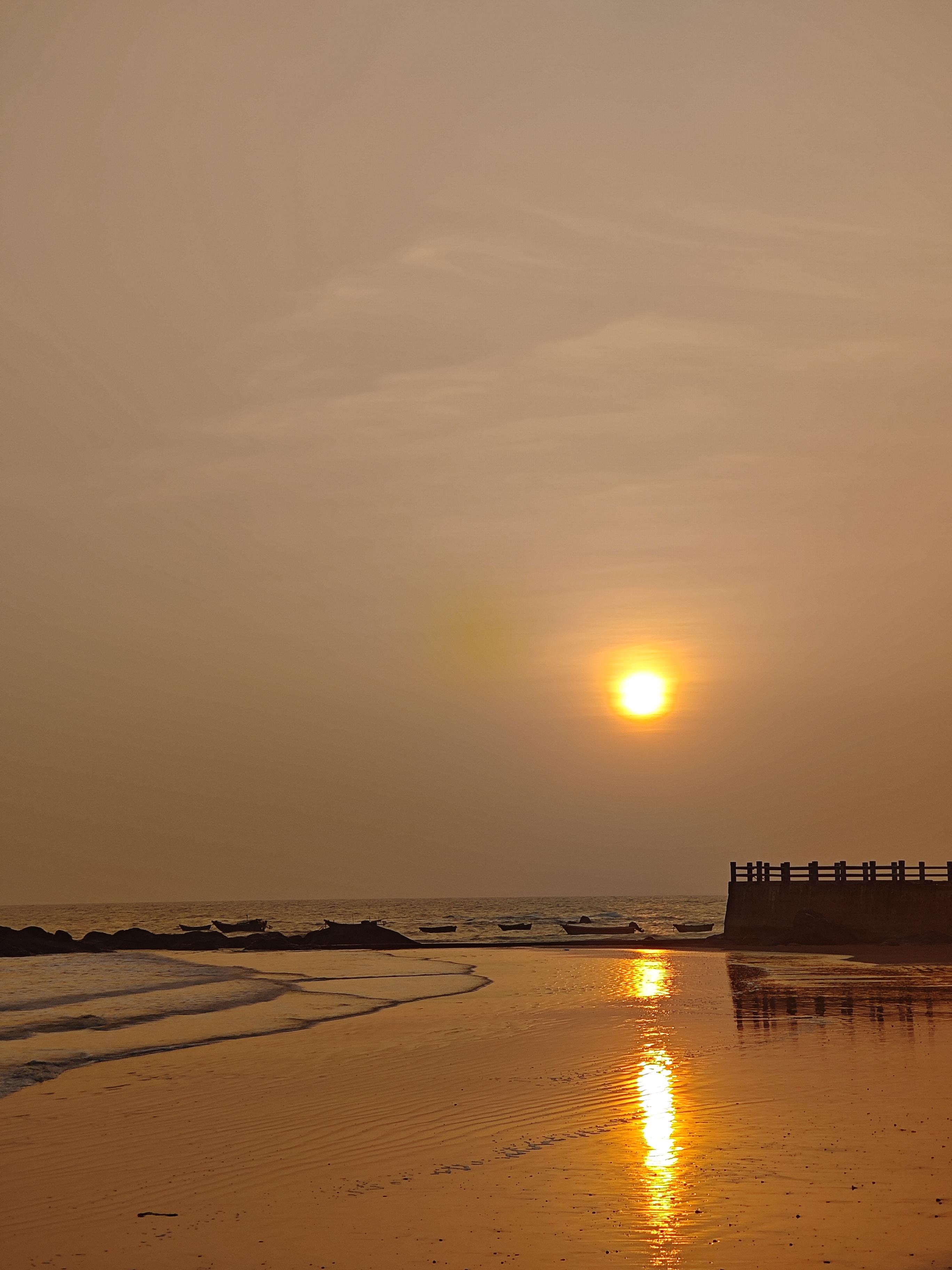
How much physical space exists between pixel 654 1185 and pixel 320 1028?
48.3 ft

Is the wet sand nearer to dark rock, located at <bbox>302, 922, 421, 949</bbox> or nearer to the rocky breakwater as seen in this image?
the rocky breakwater

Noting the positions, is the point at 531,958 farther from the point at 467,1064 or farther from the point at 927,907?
the point at 467,1064

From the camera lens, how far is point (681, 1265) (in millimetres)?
8164

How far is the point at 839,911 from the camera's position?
53.5 metres

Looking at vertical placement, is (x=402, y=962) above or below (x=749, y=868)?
below

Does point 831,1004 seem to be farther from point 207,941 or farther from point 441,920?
point 441,920

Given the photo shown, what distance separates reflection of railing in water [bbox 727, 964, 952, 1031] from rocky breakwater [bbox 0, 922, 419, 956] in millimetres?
37609

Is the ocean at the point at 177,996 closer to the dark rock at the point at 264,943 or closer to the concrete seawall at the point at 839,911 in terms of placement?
the dark rock at the point at 264,943

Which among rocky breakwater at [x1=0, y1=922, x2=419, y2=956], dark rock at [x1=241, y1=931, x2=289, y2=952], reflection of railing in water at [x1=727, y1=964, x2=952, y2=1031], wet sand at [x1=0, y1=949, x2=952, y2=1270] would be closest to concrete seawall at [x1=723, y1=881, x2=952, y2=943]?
rocky breakwater at [x1=0, y1=922, x2=419, y2=956]

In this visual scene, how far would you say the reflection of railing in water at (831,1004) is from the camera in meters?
22.6

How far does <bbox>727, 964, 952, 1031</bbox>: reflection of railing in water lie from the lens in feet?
74.1

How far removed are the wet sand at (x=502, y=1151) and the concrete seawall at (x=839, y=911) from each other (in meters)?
30.0

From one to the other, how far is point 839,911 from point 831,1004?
2938 cm

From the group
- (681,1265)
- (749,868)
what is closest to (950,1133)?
(681,1265)
